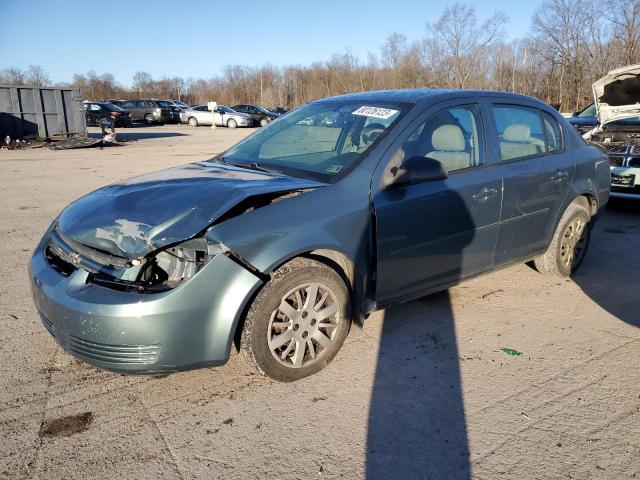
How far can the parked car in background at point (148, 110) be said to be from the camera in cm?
3369

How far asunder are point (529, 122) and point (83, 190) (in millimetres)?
8327

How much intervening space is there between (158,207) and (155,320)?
0.74 metres

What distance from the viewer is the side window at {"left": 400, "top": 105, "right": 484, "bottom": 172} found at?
3.55 meters

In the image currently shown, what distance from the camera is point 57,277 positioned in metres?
2.91

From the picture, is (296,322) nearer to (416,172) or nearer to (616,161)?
(416,172)

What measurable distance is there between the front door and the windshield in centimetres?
25

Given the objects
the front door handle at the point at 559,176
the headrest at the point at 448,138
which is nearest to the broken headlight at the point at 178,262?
the headrest at the point at 448,138

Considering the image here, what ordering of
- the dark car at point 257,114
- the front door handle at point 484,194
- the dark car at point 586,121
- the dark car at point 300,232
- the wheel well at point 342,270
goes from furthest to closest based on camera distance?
the dark car at point 257,114, the dark car at point 586,121, the front door handle at point 484,194, the wheel well at point 342,270, the dark car at point 300,232

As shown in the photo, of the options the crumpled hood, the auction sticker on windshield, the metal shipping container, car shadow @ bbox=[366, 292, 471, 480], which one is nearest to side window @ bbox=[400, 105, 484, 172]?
the auction sticker on windshield

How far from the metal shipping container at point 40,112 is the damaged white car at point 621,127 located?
59.0ft

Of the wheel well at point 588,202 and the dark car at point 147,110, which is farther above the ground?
the dark car at point 147,110

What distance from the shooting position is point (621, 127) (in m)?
8.62

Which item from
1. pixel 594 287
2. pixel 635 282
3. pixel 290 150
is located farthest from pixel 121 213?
pixel 635 282

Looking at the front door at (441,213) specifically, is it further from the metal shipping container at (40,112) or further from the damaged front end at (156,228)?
the metal shipping container at (40,112)
